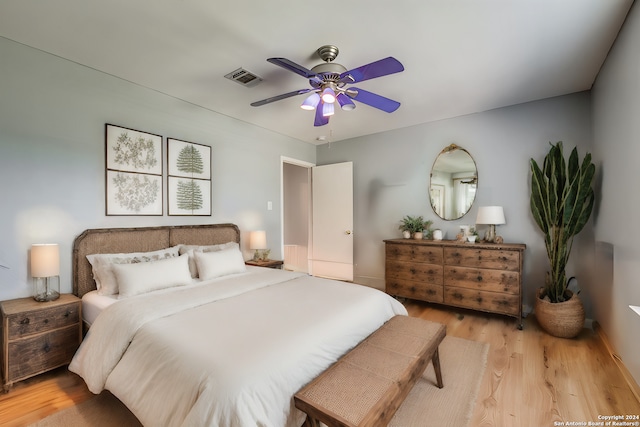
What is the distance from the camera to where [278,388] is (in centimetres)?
135

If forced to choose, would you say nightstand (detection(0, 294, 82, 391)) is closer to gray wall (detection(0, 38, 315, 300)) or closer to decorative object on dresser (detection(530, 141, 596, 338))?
gray wall (detection(0, 38, 315, 300))

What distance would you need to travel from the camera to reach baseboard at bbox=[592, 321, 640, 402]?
195 centimetres

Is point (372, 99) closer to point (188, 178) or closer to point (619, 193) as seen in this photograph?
point (619, 193)

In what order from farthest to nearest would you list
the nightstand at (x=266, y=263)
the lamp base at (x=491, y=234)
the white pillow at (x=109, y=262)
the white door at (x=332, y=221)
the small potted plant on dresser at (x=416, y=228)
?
the white door at (x=332, y=221)
the small potted plant on dresser at (x=416, y=228)
the nightstand at (x=266, y=263)
the lamp base at (x=491, y=234)
the white pillow at (x=109, y=262)

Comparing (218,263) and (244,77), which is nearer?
(244,77)

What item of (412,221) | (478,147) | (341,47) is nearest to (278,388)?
(341,47)

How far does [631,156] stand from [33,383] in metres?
4.61

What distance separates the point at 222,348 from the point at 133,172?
2.36 m

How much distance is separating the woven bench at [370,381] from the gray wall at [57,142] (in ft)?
8.31

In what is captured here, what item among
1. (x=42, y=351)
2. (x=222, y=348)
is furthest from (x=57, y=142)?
(x=222, y=348)

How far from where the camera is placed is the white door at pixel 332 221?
496 cm

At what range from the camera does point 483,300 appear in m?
3.34

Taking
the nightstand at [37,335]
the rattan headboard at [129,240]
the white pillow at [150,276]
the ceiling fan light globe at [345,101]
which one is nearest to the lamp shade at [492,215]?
the ceiling fan light globe at [345,101]

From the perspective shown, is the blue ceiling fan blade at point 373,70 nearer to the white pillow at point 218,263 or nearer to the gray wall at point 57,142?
the white pillow at point 218,263
